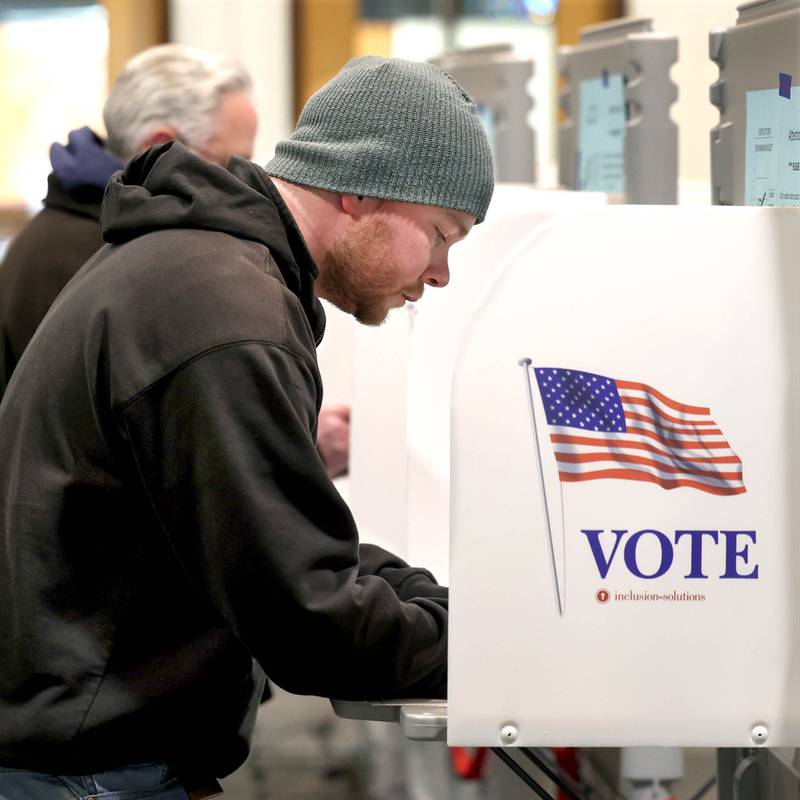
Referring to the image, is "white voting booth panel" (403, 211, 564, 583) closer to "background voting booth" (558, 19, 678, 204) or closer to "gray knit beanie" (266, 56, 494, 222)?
"background voting booth" (558, 19, 678, 204)

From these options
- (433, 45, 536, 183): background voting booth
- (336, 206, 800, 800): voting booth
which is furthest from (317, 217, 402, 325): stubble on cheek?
(433, 45, 536, 183): background voting booth

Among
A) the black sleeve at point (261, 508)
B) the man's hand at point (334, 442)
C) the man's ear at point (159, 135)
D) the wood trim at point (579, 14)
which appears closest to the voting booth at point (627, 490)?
the black sleeve at point (261, 508)

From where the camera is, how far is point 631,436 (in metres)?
1.41

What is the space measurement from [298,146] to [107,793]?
0.72 metres

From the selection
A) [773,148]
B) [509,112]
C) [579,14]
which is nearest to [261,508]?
[773,148]

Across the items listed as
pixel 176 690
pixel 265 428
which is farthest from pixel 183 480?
pixel 176 690

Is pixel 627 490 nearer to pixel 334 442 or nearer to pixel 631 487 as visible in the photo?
pixel 631 487

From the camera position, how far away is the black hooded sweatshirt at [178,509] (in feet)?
4.19

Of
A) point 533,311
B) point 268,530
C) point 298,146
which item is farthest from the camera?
point 298,146

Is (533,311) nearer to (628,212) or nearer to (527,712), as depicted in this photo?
(628,212)

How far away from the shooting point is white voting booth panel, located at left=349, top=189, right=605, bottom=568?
6.56ft

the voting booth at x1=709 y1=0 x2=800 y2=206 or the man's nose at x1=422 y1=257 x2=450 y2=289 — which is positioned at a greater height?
the voting booth at x1=709 y1=0 x2=800 y2=206

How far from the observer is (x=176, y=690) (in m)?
1.44

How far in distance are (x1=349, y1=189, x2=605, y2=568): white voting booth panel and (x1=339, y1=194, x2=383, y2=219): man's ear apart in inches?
22.1
